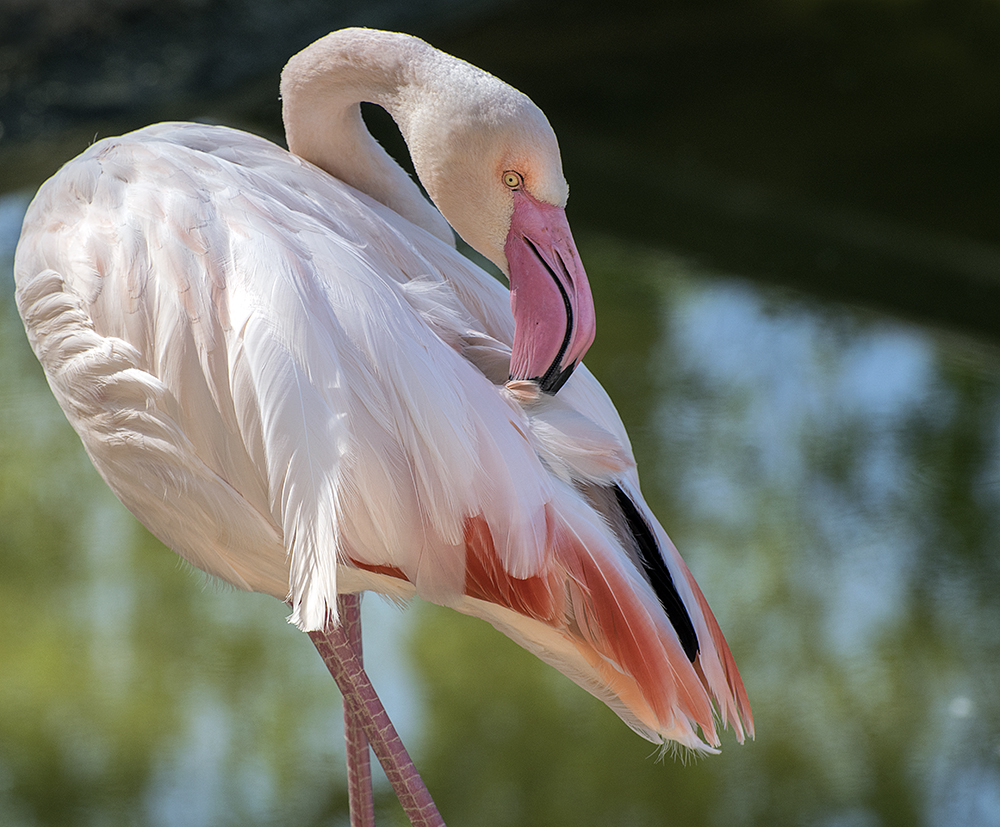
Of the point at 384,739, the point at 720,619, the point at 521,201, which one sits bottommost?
the point at 720,619

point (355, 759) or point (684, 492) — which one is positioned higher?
point (355, 759)

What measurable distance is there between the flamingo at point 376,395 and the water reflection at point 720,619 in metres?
0.61

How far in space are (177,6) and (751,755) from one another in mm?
3524

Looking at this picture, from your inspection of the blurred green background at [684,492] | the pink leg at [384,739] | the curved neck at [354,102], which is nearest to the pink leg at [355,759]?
the pink leg at [384,739]

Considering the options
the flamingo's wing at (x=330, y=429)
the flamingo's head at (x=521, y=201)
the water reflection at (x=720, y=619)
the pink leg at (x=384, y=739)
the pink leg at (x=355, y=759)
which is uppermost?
the flamingo's head at (x=521, y=201)

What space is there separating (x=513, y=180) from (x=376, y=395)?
0.28 m

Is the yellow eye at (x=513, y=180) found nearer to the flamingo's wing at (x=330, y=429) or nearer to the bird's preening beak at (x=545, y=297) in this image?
the bird's preening beak at (x=545, y=297)

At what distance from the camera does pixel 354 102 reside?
146 cm

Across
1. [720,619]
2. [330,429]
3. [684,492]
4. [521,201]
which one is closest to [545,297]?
[521,201]

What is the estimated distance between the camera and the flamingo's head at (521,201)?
122 centimetres

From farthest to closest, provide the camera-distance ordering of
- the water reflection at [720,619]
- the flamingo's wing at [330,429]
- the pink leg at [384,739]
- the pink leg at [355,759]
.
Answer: the water reflection at [720,619], the pink leg at [355,759], the pink leg at [384,739], the flamingo's wing at [330,429]

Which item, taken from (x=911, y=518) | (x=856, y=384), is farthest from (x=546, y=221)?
(x=856, y=384)

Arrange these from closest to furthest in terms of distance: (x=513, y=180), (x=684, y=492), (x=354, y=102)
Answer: (x=513, y=180), (x=354, y=102), (x=684, y=492)

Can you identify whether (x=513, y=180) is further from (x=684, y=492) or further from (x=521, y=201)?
(x=684, y=492)
